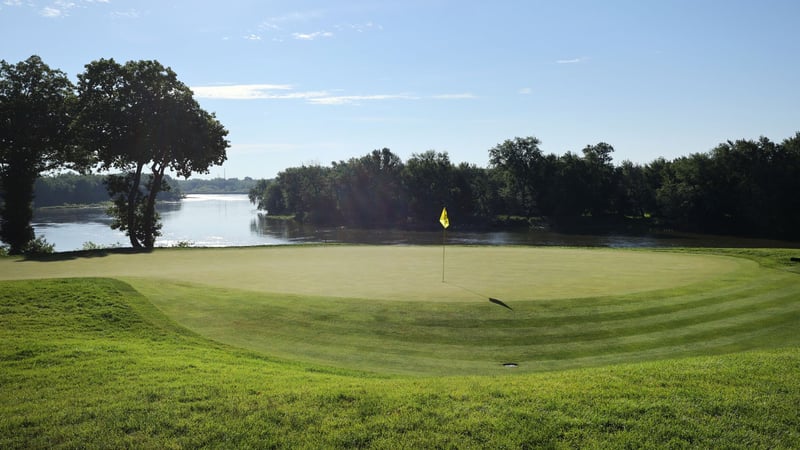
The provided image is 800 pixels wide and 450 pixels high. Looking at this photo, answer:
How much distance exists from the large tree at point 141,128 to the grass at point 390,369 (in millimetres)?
25695

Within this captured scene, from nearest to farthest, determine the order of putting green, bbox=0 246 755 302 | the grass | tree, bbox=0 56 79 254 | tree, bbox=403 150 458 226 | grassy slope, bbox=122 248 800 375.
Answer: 1. the grass
2. grassy slope, bbox=122 248 800 375
3. putting green, bbox=0 246 755 302
4. tree, bbox=0 56 79 254
5. tree, bbox=403 150 458 226

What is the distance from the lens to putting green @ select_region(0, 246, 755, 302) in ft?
61.4

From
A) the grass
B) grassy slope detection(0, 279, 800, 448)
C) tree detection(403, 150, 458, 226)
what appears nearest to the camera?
grassy slope detection(0, 279, 800, 448)

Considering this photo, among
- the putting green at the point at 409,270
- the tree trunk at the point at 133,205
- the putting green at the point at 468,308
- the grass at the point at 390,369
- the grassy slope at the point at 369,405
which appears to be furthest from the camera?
the tree trunk at the point at 133,205

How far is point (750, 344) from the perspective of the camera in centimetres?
1332

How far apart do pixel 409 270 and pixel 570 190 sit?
8132cm

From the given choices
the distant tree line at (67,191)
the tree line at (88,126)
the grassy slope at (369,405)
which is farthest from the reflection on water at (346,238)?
the distant tree line at (67,191)

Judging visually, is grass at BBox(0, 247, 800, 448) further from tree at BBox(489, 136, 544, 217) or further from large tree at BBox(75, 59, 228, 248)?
tree at BBox(489, 136, 544, 217)

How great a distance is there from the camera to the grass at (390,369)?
6766mm

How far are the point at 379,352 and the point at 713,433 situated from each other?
7596 mm

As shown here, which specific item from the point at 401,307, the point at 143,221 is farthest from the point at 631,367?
the point at 143,221

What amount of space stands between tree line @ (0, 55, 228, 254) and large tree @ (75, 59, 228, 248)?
0.23 feet

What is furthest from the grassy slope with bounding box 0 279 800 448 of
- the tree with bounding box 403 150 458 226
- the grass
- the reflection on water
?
the tree with bounding box 403 150 458 226

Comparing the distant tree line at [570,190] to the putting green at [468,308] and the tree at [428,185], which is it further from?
the putting green at [468,308]
